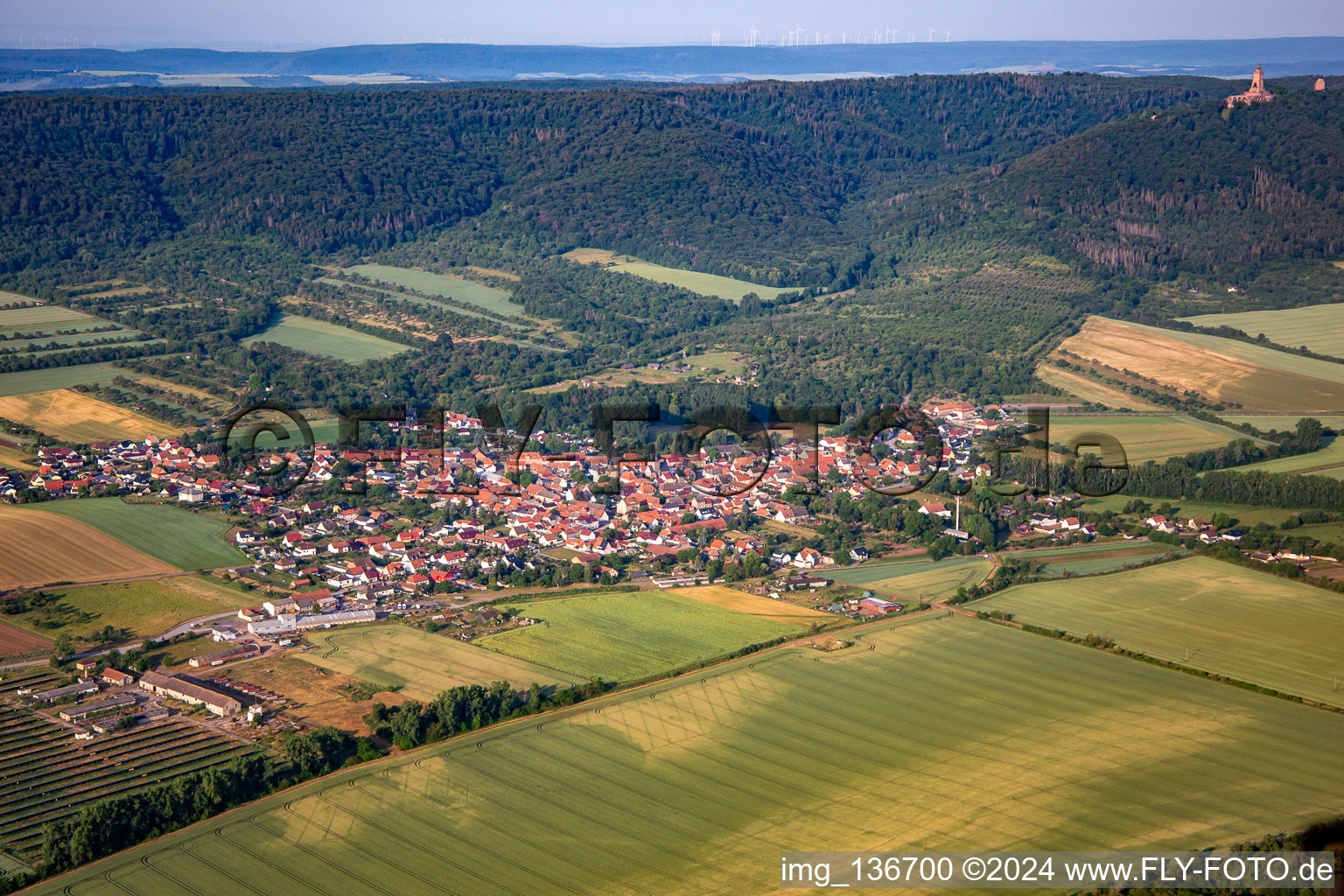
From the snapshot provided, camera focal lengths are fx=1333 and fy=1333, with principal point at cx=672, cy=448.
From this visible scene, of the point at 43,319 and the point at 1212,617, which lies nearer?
the point at 1212,617

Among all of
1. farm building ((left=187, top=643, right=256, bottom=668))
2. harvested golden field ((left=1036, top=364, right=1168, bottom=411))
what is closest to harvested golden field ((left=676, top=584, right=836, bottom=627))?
farm building ((left=187, top=643, right=256, bottom=668))

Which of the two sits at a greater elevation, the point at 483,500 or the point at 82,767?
the point at 483,500

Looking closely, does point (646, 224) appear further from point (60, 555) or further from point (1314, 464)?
point (60, 555)

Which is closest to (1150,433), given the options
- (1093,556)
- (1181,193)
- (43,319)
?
(1093,556)

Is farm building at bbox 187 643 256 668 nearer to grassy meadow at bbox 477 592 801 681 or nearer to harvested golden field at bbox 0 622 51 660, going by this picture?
harvested golden field at bbox 0 622 51 660

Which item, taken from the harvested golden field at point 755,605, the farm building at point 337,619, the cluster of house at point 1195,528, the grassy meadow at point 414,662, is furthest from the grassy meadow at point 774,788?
the cluster of house at point 1195,528

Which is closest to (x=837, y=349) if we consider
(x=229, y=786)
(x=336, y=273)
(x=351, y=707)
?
(x=336, y=273)
